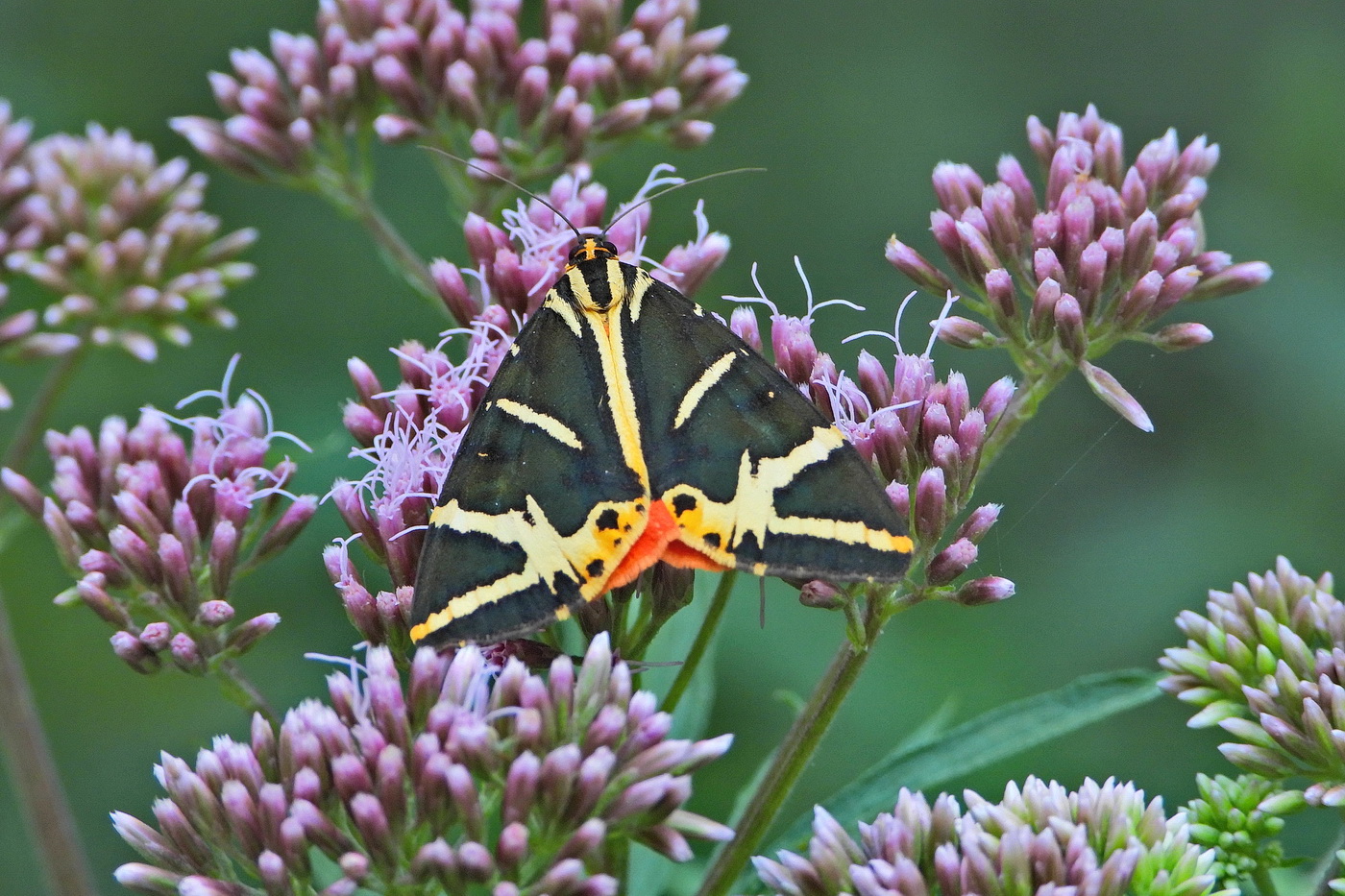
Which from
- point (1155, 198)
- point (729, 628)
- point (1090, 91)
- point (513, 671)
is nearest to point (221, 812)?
point (513, 671)

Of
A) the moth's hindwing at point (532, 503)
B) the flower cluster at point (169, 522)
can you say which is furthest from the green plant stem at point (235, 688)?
the moth's hindwing at point (532, 503)

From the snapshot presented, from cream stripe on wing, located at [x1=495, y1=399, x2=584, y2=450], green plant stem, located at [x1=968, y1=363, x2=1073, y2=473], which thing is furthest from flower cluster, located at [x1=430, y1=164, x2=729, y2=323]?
green plant stem, located at [x1=968, y1=363, x2=1073, y2=473]

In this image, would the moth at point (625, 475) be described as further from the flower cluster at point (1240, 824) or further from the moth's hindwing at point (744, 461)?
the flower cluster at point (1240, 824)

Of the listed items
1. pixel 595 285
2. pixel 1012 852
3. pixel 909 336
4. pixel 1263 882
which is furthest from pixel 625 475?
pixel 909 336

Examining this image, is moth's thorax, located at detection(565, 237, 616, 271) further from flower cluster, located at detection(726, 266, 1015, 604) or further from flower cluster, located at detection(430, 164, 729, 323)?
flower cluster, located at detection(726, 266, 1015, 604)

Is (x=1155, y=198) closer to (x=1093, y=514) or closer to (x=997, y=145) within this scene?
(x=1093, y=514)

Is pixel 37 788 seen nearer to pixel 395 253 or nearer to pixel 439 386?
pixel 439 386

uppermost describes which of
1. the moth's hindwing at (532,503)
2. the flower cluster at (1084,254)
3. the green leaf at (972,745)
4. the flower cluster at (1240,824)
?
the flower cluster at (1084,254)
